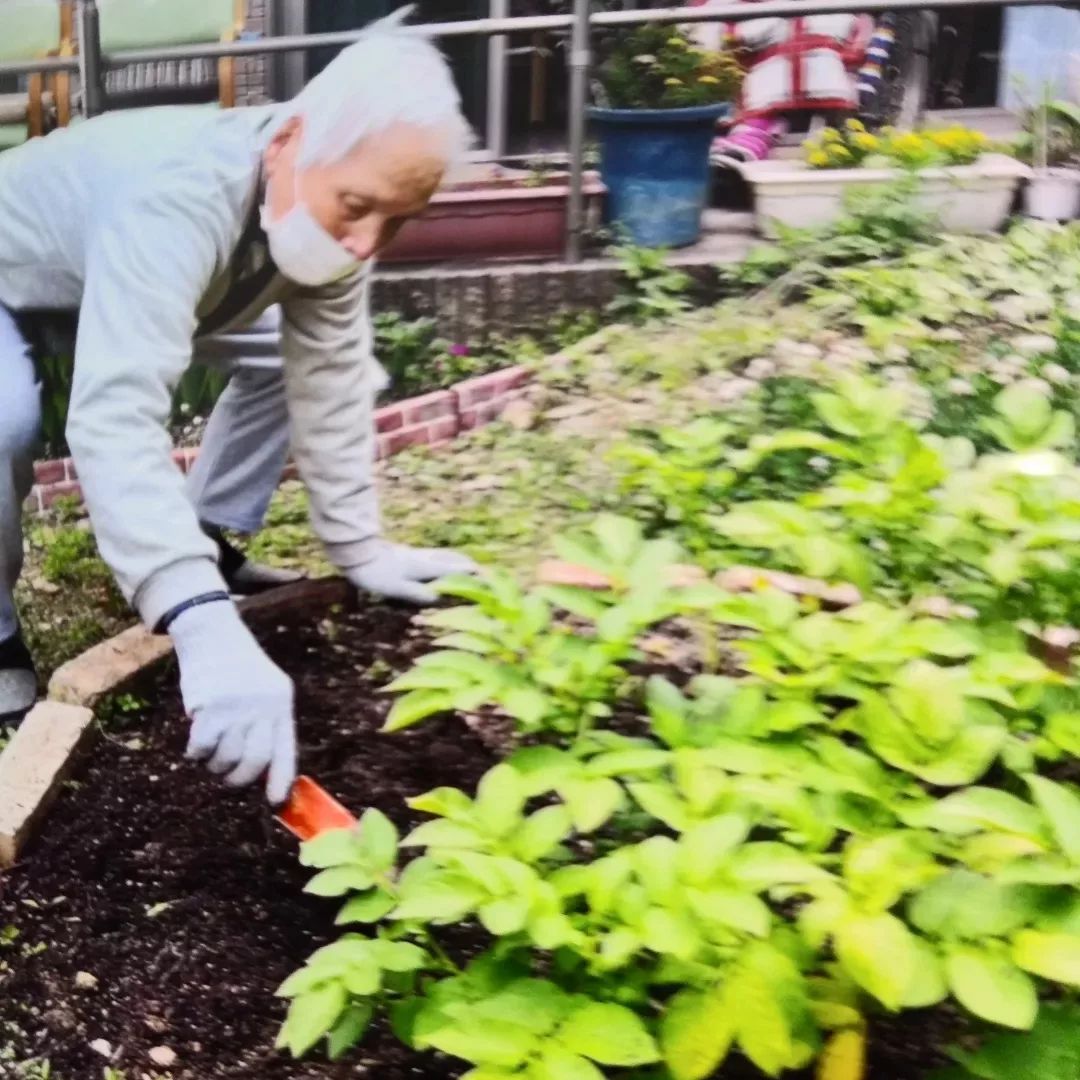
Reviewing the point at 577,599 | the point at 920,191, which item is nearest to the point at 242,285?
the point at 577,599

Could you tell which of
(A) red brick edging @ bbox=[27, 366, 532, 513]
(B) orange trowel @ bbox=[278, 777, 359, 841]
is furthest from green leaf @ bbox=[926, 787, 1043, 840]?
(A) red brick edging @ bbox=[27, 366, 532, 513]

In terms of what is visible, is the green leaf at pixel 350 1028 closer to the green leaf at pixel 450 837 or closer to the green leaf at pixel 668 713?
the green leaf at pixel 450 837

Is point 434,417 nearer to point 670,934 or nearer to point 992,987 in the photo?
point 670,934

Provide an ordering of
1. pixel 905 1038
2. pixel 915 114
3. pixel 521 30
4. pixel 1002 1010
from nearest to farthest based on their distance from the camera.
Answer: pixel 1002 1010, pixel 905 1038, pixel 521 30, pixel 915 114

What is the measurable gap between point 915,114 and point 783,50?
0.89 ft

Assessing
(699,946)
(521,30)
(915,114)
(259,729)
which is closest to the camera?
(699,946)

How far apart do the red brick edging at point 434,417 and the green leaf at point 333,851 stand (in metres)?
1.08

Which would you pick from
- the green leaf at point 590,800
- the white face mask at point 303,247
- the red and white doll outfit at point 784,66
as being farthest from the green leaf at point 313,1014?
the red and white doll outfit at point 784,66

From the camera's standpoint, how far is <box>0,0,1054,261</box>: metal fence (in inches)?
75.2

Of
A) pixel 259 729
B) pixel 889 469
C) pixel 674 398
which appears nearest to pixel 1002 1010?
pixel 889 469

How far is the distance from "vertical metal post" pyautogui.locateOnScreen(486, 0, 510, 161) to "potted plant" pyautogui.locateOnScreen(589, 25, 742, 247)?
0.18 m

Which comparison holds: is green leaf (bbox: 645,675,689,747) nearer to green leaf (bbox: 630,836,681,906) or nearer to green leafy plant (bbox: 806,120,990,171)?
green leaf (bbox: 630,836,681,906)

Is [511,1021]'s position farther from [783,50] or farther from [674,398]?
[783,50]

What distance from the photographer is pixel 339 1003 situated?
2.67 ft
